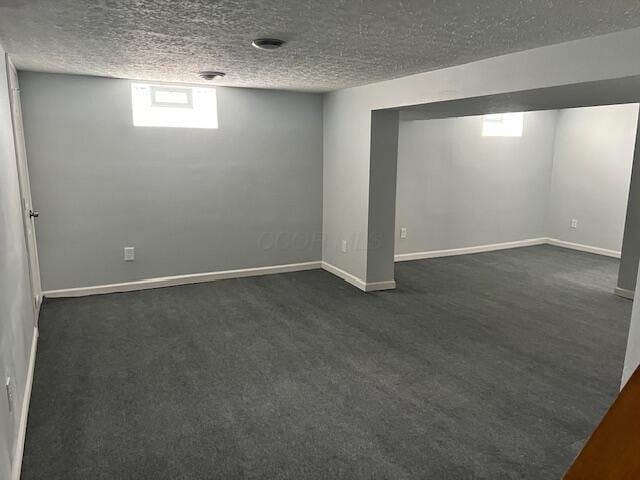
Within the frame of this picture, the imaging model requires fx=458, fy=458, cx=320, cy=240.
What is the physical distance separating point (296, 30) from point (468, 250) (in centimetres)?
482

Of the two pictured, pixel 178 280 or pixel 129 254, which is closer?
pixel 129 254

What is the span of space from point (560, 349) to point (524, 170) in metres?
3.97

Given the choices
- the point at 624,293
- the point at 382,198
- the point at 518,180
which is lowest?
the point at 624,293

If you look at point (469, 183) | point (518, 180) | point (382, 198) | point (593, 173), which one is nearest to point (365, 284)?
point (382, 198)

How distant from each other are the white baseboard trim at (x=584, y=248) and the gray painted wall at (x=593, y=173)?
5 cm

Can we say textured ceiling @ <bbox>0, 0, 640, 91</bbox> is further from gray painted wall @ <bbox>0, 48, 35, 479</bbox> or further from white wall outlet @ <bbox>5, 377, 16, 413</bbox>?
white wall outlet @ <bbox>5, 377, 16, 413</bbox>

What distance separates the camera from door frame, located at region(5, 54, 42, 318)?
11.1ft

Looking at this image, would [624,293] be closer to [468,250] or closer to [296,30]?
[468,250]

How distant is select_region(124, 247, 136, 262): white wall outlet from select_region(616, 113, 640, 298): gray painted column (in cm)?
488

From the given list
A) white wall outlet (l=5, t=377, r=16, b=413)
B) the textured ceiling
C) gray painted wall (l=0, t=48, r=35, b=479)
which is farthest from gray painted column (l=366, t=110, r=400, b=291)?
white wall outlet (l=5, t=377, r=16, b=413)

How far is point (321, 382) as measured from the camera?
9.43ft

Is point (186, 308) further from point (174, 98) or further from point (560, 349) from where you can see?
point (560, 349)

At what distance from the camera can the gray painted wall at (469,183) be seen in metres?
5.87

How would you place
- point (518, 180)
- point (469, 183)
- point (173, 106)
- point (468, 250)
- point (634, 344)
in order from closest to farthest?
point (634, 344)
point (173, 106)
point (469, 183)
point (468, 250)
point (518, 180)
